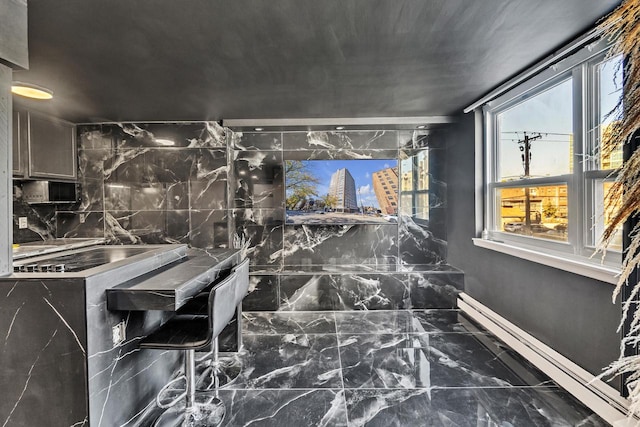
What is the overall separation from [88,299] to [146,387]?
2.70ft

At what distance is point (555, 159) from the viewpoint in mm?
2383

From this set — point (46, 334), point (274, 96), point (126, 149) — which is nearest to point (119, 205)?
point (126, 149)

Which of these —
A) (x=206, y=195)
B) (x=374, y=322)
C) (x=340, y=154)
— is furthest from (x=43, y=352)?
(x=340, y=154)

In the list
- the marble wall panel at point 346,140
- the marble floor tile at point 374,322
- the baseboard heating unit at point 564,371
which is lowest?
the marble floor tile at point 374,322

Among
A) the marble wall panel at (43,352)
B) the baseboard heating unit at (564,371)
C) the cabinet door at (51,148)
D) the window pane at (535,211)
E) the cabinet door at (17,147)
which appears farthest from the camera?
the cabinet door at (51,148)

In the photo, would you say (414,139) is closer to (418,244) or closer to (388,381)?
(418,244)

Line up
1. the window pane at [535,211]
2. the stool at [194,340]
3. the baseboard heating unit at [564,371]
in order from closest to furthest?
the stool at [194,340] → the baseboard heating unit at [564,371] → the window pane at [535,211]

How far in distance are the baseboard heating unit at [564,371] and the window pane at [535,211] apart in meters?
0.86

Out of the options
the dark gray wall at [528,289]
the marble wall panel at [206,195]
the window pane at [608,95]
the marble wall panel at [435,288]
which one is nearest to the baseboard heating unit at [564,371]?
the dark gray wall at [528,289]

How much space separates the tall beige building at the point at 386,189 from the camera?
13.2 ft

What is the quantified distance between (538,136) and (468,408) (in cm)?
221

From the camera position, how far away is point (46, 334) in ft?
4.58

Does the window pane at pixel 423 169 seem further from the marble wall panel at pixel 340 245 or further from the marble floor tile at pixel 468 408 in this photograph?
the marble floor tile at pixel 468 408

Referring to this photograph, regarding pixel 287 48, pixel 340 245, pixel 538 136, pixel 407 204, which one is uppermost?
pixel 287 48
